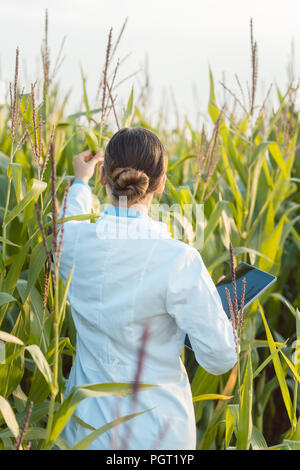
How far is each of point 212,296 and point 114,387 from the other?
0.96 ft

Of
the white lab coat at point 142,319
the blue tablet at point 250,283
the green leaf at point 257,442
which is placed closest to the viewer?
the white lab coat at point 142,319

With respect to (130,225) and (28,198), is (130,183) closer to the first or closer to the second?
(130,225)

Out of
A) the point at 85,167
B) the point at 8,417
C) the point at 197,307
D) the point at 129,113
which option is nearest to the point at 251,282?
the point at 197,307

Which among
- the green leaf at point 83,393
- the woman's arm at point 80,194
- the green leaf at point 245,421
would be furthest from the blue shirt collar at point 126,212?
the green leaf at point 245,421

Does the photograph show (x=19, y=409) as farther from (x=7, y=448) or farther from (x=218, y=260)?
(x=218, y=260)

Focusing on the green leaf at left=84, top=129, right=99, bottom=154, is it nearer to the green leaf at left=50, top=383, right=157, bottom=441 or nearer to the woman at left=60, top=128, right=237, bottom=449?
the woman at left=60, top=128, right=237, bottom=449

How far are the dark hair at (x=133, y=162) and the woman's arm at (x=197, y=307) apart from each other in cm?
19

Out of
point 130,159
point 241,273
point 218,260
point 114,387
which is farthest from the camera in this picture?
point 218,260

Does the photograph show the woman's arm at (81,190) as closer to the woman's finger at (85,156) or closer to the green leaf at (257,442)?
the woman's finger at (85,156)

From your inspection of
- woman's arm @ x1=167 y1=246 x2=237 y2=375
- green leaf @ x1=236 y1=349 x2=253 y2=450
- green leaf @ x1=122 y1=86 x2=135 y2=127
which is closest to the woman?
woman's arm @ x1=167 y1=246 x2=237 y2=375

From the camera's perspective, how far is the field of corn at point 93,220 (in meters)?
1.37

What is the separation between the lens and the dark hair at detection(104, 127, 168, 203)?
1.31 metres
